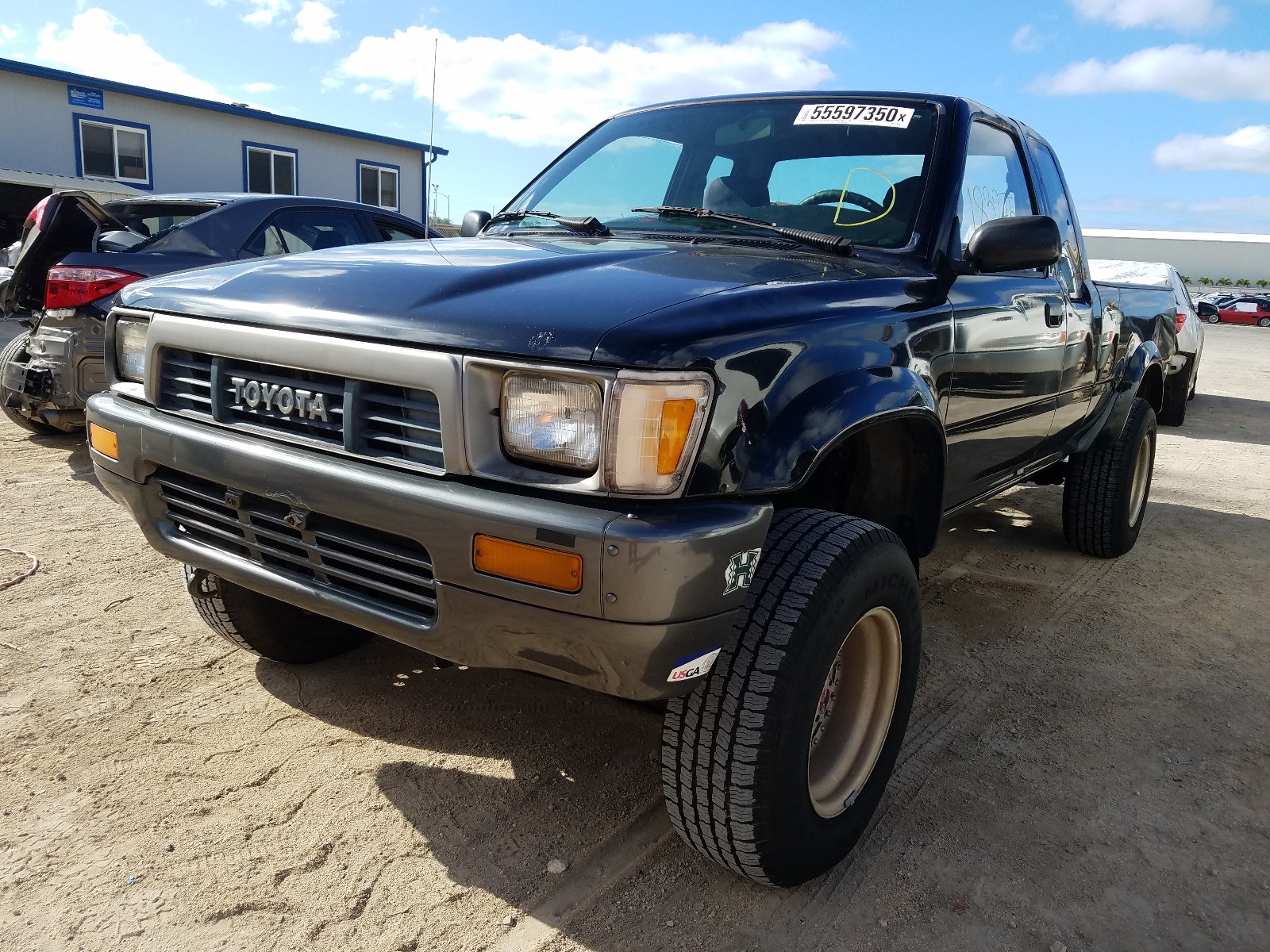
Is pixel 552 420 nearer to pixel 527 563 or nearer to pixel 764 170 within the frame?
pixel 527 563

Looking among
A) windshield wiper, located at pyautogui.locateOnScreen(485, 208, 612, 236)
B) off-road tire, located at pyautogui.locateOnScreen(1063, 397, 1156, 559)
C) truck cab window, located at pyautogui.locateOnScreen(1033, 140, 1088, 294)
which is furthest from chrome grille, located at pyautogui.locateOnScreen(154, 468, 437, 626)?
off-road tire, located at pyautogui.locateOnScreen(1063, 397, 1156, 559)

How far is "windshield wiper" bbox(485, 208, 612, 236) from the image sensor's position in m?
2.91

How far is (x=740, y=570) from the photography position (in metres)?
1.74

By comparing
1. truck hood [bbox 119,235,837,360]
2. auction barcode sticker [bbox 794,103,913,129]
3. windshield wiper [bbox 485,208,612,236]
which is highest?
auction barcode sticker [bbox 794,103,913,129]

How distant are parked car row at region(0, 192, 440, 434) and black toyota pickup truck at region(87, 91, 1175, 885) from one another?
2678 mm

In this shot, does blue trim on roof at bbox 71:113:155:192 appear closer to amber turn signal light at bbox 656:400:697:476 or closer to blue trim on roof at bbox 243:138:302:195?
blue trim on roof at bbox 243:138:302:195

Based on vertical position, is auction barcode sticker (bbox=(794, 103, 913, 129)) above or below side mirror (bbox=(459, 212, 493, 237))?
above

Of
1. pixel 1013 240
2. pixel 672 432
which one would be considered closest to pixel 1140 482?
pixel 1013 240

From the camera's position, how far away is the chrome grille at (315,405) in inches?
72.4

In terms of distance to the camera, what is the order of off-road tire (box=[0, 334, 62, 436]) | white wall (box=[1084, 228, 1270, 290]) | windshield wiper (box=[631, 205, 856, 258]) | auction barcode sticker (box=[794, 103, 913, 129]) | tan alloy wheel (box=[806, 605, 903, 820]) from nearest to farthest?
tan alloy wheel (box=[806, 605, 903, 820]) → windshield wiper (box=[631, 205, 856, 258]) → auction barcode sticker (box=[794, 103, 913, 129]) → off-road tire (box=[0, 334, 62, 436]) → white wall (box=[1084, 228, 1270, 290])

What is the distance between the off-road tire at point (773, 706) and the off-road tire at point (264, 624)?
1326 mm

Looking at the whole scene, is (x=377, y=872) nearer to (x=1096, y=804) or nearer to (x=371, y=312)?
(x=371, y=312)

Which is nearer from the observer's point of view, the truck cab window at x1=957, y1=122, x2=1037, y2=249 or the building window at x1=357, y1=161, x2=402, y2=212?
the truck cab window at x1=957, y1=122, x2=1037, y2=249

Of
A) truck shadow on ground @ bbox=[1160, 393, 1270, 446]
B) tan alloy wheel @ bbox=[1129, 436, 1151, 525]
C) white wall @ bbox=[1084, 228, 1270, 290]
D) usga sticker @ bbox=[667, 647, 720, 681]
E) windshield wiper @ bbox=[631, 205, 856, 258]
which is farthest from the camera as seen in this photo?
white wall @ bbox=[1084, 228, 1270, 290]
